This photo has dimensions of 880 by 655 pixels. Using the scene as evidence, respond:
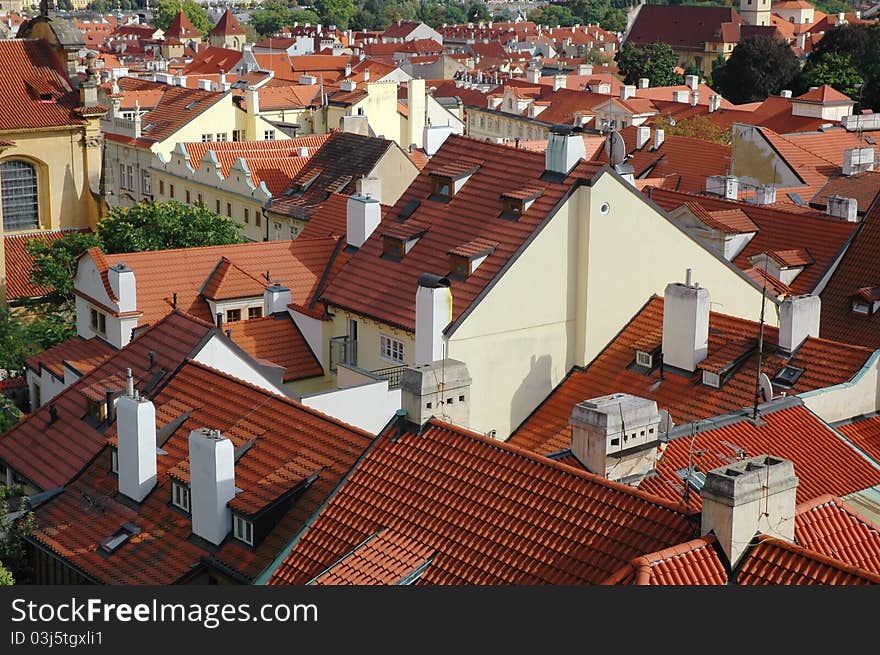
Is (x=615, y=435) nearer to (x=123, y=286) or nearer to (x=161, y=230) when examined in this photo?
(x=123, y=286)

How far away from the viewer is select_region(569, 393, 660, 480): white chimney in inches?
762

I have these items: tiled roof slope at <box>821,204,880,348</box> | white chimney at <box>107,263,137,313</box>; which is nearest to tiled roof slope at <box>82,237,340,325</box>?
white chimney at <box>107,263,137,313</box>

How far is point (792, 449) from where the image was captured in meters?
22.0

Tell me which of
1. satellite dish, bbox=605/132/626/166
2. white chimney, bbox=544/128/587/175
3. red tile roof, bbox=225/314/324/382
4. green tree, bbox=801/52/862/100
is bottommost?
green tree, bbox=801/52/862/100

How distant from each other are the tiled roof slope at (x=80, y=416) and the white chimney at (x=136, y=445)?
1610mm

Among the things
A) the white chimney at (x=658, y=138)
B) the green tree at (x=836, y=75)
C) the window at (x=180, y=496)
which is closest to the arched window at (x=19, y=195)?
the white chimney at (x=658, y=138)

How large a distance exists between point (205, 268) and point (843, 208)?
55.2ft

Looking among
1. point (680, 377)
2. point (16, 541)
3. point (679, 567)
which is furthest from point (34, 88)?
point (679, 567)

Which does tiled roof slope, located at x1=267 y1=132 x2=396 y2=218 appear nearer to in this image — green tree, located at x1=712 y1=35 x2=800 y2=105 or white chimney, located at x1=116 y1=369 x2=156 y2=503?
white chimney, located at x1=116 y1=369 x2=156 y2=503

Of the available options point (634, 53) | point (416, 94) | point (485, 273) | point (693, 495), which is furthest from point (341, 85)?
point (693, 495)

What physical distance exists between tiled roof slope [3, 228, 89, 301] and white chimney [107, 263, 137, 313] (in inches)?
500

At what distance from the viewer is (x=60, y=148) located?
46.0 m

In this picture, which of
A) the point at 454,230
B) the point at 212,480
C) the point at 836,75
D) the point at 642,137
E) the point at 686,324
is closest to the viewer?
the point at 212,480

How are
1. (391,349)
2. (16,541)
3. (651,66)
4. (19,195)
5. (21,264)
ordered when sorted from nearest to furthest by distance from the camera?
1. (16,541)
2. (391,349)
3. (21,264)
4. (19,195)
5. (651,66)
